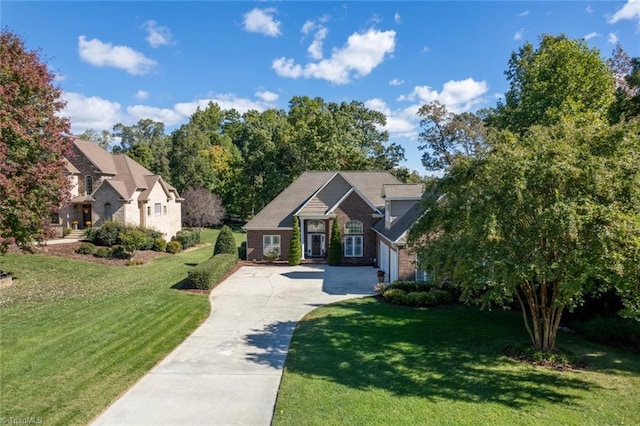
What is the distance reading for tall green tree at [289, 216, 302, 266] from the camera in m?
27.4

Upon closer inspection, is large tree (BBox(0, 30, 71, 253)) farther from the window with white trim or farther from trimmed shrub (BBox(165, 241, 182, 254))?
the window with white trim

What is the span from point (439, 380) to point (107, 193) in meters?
29.7

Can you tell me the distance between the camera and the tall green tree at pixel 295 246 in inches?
1077

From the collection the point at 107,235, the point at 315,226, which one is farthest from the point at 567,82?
the point at 107,235

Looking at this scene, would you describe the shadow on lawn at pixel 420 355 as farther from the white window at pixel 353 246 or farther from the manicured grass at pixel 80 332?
the white window at pixel 353 246

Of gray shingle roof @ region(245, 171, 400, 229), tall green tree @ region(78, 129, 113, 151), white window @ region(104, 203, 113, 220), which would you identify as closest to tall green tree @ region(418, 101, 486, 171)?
gray shingle roof @ region(245, 171, 400, 229)

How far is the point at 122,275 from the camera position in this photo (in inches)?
888

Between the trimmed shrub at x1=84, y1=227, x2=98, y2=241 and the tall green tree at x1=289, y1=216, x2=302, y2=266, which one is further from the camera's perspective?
the trimmed shrub at x1=84, y1=227, x2=98, y2=241

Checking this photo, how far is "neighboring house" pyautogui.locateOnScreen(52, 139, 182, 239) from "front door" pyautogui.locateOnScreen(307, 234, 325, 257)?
Answer: 47.2 feet

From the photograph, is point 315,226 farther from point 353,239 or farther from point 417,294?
point 417,294

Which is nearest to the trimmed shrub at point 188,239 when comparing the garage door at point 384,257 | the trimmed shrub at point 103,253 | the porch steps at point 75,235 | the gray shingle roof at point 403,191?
the porch steps at point 75,235

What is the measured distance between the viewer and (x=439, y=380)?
9.40m

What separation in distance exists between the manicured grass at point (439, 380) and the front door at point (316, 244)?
15009mm

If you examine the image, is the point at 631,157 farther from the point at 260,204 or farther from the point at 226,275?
the point at 260,204
